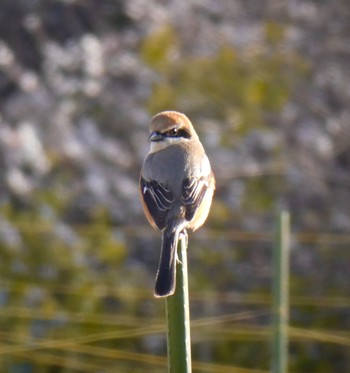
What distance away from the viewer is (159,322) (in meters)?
6.13

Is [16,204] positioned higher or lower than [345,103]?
lower

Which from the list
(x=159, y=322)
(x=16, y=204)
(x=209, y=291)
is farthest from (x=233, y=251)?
(x=16, y=204)

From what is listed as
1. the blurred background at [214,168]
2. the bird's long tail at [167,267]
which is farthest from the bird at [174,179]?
the blurred background at [214,168]

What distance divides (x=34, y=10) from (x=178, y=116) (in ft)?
15.1

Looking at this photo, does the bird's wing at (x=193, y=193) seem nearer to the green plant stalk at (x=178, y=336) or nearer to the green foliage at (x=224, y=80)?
the green plant stalk at (x=178, y=336)

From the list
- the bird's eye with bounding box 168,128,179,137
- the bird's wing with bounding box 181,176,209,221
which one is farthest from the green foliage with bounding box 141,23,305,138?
the bird's wing with bounding box 181,176,209,221

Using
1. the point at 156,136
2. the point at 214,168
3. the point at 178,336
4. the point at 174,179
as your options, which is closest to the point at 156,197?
the point at 174,179

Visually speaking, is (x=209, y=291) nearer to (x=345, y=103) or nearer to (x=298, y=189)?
(x=298, y=189)

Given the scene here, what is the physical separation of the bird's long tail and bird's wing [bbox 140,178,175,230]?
28cm

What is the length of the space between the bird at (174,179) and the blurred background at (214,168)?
2.43 m

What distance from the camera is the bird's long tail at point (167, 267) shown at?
7.26 ft

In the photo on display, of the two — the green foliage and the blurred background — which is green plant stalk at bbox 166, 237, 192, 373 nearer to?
the blurred background

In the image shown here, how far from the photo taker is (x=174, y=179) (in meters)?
3.50

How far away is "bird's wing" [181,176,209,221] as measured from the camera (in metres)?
3.39
